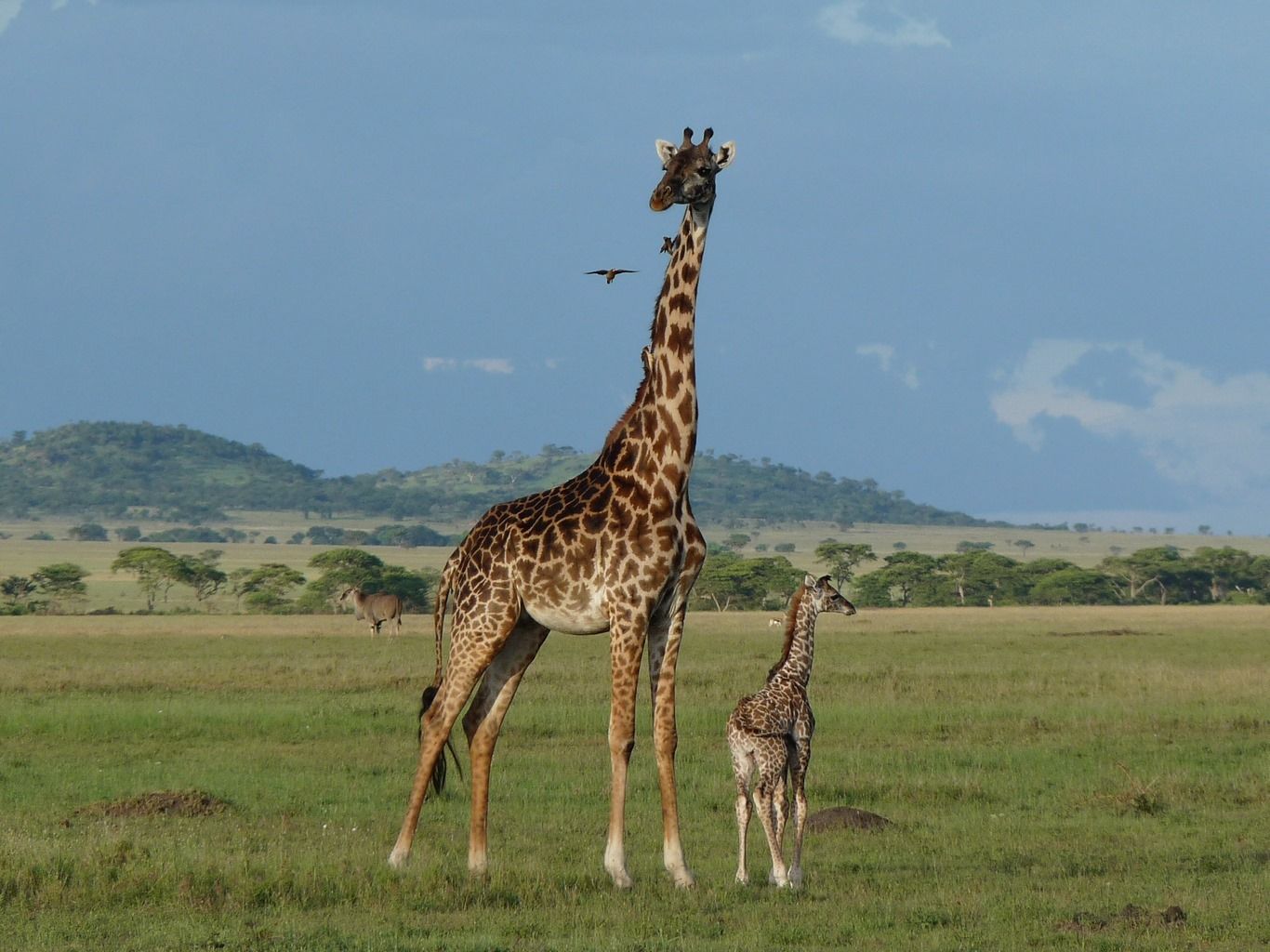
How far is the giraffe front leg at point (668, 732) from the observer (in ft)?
35.1

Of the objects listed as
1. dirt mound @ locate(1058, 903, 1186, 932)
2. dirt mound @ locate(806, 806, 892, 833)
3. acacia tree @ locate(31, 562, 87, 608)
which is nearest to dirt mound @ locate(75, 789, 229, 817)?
dirt mound @ locate(806, 806, 892, 833)

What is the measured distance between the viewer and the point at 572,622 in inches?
436

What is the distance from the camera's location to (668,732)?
10.8 metres

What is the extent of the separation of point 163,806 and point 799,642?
6.05m

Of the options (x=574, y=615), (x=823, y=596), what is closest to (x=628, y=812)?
(x=823, y=596)

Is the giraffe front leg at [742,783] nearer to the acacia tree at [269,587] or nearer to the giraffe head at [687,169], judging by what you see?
the giraffe head at [687,169]

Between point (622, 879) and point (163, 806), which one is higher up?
point (622, 879)

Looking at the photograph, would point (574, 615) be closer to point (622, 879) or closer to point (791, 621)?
point (622, 879)

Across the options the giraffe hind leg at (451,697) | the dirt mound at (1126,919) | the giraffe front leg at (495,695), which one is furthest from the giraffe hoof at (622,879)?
the dirt mound at (1126,919)

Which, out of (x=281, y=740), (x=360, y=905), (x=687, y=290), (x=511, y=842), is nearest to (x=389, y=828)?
(x=511, y=842)

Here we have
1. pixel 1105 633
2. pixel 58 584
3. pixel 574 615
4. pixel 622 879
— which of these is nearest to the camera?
pixel 622 879

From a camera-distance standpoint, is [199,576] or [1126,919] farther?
[199,576]

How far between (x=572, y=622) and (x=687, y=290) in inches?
93.3

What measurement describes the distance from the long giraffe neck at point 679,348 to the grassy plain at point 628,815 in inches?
116
